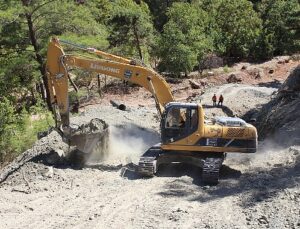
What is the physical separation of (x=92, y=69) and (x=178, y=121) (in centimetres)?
308

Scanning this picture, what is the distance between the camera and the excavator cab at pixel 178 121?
13430 millimetres

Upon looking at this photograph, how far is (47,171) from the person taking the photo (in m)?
13.9

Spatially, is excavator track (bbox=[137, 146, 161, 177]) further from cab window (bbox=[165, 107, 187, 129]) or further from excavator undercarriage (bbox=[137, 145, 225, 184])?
cab window (bbox=[165, 107, 187, 129])

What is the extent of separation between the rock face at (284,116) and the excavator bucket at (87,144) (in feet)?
18.9

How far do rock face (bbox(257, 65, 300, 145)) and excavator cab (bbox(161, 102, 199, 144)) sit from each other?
12.6 ft

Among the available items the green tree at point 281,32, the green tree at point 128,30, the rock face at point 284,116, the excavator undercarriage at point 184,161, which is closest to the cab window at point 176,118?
the excavator undercarriage at point 184,161

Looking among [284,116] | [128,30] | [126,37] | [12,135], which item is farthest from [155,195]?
[126,37]

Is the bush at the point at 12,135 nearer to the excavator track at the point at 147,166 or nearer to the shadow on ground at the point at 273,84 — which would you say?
the excavator track at the point at 147,166

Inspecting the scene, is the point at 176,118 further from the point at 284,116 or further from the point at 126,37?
the point at 126,37

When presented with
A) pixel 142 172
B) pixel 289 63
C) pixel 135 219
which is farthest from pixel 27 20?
pixel 289 63

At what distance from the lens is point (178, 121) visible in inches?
542

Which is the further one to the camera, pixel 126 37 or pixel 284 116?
pixel 126 37

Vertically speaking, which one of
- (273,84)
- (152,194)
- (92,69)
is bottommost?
(273,84)

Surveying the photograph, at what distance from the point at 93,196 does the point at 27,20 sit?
36.9 ft
